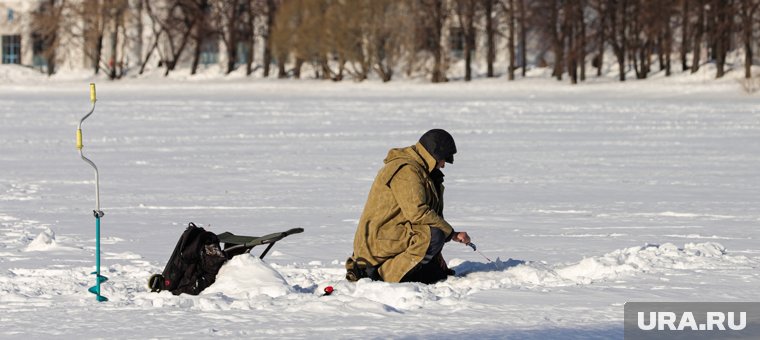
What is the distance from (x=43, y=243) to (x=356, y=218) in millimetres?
3452

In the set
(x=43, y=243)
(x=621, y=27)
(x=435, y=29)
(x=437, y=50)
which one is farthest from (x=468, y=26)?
(x=43, y=243)

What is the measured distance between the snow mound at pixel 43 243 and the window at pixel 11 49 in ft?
257

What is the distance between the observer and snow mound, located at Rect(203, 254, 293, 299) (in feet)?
26.7

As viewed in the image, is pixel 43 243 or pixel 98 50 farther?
pixel 98 50

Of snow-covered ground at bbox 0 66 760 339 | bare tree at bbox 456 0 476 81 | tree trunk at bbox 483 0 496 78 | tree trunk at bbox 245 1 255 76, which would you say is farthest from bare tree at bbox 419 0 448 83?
snow-covered ground at bbox 0 66 760 339

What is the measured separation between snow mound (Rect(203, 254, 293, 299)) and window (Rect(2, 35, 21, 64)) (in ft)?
268

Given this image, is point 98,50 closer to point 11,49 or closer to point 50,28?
point 50,28

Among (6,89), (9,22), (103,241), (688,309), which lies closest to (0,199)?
(103,241)

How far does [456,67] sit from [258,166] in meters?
53.1

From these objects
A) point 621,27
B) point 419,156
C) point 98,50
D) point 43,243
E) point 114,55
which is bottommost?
point 43,243

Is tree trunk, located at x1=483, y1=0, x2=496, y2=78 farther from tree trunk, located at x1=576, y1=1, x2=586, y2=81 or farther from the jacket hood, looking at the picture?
the jacket hood

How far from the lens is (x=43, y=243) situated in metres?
10.9

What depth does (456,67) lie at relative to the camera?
72562 millimetres

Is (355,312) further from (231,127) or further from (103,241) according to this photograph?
(231,127)
